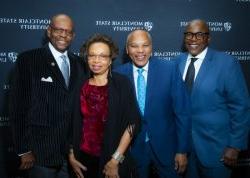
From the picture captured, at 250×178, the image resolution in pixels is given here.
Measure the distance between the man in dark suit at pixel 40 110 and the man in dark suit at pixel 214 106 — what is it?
38.7 inches

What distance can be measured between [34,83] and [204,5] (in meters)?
2.00

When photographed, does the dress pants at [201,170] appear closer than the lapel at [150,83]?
No

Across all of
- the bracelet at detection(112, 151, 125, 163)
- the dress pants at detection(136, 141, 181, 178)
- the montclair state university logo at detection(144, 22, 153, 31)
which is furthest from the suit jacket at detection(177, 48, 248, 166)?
the montclair state university logo at detection(144, 22, 153, 31)

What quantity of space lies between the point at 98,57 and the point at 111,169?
0.77 metres

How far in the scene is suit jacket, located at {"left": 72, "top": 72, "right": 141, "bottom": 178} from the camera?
91.4 inches

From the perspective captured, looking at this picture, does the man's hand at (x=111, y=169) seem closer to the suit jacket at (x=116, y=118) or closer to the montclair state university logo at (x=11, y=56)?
the suit jacket at (x=116, y=118)

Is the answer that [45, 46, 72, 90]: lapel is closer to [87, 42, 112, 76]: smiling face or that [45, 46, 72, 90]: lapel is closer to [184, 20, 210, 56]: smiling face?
[87, 42, 112, 76]: smiling face

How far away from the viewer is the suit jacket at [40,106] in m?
2.50

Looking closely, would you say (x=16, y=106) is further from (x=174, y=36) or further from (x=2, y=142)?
(x=174, y=36)

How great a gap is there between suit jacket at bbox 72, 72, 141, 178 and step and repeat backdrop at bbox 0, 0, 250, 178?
43.1 inches

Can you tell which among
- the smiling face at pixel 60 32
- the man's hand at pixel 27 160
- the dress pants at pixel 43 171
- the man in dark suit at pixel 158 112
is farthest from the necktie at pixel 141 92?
the man's hand at pixel 27 160

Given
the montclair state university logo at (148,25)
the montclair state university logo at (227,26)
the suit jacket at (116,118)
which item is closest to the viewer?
the suit jacket at (116,118)

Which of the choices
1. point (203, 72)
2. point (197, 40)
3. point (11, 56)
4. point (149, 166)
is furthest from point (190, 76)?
point (11, 56)

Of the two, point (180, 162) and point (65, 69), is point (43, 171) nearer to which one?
point (65, 69)
